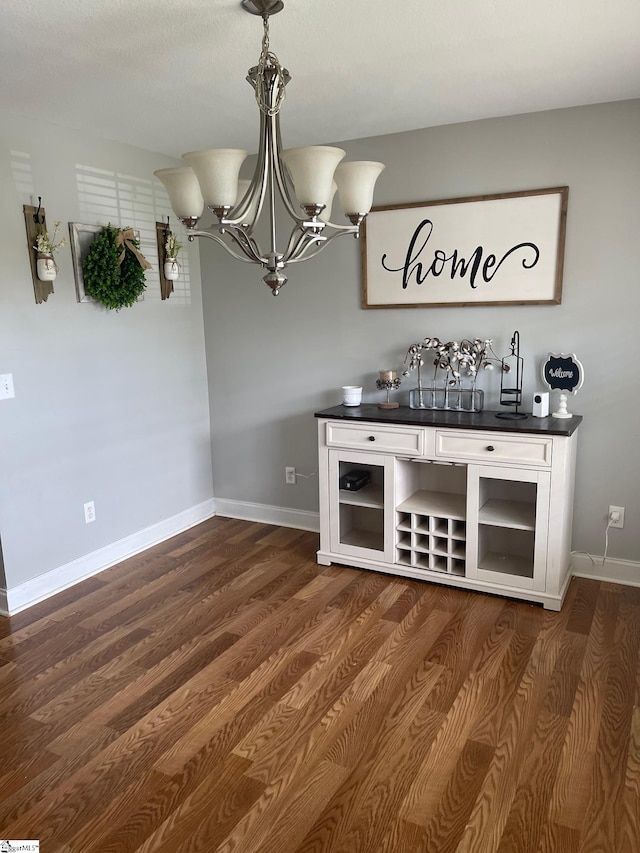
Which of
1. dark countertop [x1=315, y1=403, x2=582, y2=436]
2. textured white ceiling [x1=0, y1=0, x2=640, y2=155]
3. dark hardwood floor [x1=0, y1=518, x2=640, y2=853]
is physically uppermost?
textured white ceiling [x1=0, y1=0, x2=640, y2=155]

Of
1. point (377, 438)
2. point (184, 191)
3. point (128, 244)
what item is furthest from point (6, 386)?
point (377, 438)

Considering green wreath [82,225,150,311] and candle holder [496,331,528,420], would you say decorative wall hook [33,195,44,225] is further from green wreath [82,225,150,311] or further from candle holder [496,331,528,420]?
candle holder [496,331,528,420]

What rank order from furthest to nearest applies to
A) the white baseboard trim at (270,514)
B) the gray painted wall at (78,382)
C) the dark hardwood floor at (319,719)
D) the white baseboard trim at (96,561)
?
the white baseboard trim at (270,514) < the white baseboard trim at (96,561) < the gray painted wall at (78,382) < the dark hardwood floor at (319,719)

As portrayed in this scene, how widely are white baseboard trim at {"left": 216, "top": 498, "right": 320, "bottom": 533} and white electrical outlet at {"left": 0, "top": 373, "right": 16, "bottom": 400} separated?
1761mm

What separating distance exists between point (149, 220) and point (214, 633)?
2.38 meters

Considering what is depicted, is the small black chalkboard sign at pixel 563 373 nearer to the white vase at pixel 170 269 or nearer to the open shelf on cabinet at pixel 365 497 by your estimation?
the open shelf on cabinet at pixel 365 497

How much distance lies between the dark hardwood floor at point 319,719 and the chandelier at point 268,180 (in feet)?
5.08

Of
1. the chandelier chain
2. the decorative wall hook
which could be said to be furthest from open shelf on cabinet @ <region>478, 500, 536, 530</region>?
the decorative wall hook

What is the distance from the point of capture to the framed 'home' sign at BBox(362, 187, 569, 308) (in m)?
3.12

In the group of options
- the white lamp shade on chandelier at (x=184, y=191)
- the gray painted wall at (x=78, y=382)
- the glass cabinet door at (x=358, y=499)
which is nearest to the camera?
the white lamp shade on chandelier at (x=184, y=191)

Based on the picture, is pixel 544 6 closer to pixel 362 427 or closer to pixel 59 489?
pixel 362 427

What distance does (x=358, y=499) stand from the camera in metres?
3.46

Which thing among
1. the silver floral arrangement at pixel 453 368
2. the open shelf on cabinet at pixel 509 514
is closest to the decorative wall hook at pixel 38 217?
the silver floral arrangement at pixel 453 368

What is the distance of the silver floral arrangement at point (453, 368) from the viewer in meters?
3.28
